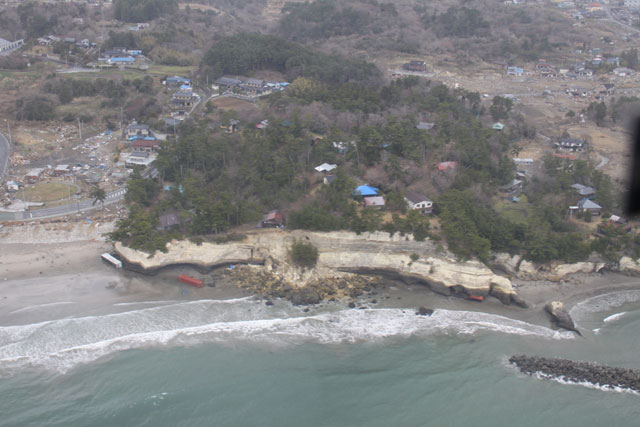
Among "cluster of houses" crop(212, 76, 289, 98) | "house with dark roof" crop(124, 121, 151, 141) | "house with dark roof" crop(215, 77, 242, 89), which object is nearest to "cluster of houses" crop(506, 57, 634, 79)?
"cluster of houses" crop(212, 76, 289, 98)

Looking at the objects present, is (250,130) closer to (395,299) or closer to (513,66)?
(395,299)

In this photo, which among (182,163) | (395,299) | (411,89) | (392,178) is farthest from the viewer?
(411,89)

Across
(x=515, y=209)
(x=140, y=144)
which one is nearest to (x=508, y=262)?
(x=515, y=209)

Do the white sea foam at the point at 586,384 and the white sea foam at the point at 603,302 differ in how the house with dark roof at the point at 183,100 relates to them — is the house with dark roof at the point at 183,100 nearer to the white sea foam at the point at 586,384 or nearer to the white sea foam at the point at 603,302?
the white sea foam at the point at 603,302

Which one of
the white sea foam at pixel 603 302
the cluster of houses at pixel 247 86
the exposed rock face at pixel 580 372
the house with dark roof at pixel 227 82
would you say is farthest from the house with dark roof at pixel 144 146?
the white sea foam at pixel 603 302

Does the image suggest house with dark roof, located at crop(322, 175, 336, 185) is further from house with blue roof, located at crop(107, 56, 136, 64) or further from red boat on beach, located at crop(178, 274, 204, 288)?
house with blue roof, located at crop(107, 56, 136, 64)

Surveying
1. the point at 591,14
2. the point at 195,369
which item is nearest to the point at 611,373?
the point at 195,369
